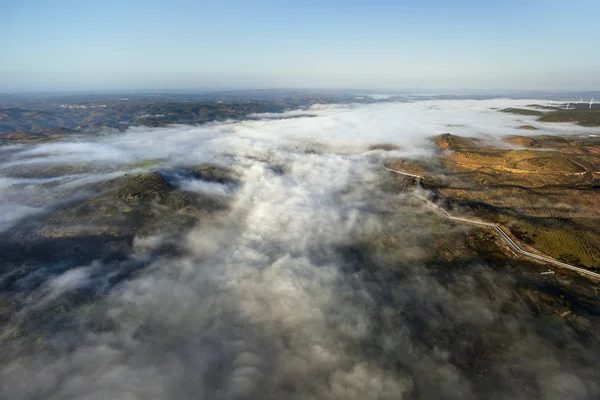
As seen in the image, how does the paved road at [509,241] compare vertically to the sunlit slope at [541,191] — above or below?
below

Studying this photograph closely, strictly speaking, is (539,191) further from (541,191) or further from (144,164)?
(144,164)

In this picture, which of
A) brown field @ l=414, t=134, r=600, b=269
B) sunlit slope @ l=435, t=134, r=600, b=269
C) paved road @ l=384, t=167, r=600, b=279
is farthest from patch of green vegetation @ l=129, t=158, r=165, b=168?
sunlit slope @ l=435, t=134, r=600, b=269

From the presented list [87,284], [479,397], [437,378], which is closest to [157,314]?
[87,284]

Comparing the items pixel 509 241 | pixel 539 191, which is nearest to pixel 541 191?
pixel 539 191

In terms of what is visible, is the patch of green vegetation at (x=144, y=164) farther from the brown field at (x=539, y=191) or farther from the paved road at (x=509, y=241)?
the brown field at (x=539, y=191)

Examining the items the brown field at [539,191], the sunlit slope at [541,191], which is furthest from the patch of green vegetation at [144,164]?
the sunlit slope at [541,191]

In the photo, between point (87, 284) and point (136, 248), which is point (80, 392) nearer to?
point (87, 284)

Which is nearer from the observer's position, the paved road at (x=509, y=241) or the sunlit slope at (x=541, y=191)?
the paved road at (x=509, y=241)

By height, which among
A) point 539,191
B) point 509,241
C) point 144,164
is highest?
point 539,191

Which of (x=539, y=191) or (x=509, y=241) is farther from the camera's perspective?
(x=539, y=191)

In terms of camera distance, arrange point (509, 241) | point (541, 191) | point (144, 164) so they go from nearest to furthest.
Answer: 1. point (509, 241)
2. point (541, 191)
3. point (144, 164)

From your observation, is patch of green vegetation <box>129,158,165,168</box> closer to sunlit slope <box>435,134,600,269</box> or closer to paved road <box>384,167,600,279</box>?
paved road <box>384,167,600,279</box>
